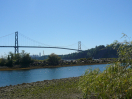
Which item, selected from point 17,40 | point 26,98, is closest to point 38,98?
point 26,98

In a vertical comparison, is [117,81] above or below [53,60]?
above

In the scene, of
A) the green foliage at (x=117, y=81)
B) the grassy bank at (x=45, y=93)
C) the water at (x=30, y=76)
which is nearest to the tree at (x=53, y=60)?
the water at (x=30, y=76)

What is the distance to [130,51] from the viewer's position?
Answer: 17.4 ft

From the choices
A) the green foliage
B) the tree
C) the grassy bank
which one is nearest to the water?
the grassy bank

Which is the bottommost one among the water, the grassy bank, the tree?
the water

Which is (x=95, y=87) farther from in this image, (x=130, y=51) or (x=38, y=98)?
(x=38, y=98)

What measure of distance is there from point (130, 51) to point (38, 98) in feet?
18.2

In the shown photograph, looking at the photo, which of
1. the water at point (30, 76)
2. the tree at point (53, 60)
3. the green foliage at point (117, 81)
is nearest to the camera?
Result: the green foliage at point (117, 81)

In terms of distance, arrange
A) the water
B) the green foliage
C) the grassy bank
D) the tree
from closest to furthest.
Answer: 1. the green foliage
2. the grassy bank
3. the water
4. the tree

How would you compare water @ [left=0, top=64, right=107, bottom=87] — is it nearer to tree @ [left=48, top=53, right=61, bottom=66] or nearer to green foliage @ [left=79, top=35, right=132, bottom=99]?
green foliage @ [left=79, top=35, right=132, bottom=99]

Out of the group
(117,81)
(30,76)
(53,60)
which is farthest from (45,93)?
(53,60)

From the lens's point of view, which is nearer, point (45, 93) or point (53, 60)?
point (45, 93)

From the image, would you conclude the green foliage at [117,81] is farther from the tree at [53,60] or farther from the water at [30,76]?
the tree at [53,60]

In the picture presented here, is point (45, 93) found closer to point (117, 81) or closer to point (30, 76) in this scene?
point (117, 81)
